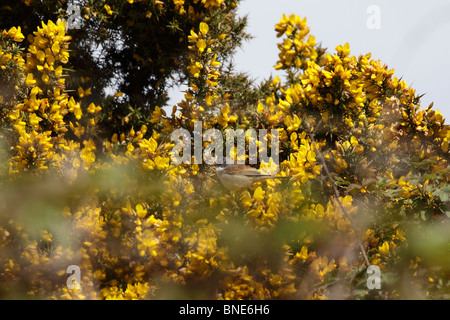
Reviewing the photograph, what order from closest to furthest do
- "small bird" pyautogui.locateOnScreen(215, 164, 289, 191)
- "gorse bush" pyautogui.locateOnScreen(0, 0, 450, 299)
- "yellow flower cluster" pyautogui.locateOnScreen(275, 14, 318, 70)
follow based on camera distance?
"gorse bush" pyautogui.locateOnScreen(0, 0, 450, 299) → "small bird" pyautogui.locateOnScreen(215, 164, 289, 191) → "yellow flower cluster" pyautogui.locateOnScreen(275, 14, 318, 70)

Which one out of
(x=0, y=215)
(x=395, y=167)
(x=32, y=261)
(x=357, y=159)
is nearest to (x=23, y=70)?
(x=0, y=215)

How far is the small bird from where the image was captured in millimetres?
1930

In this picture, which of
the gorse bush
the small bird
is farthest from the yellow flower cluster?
the small bird

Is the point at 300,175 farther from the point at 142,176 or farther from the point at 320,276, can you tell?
the point at 142,176

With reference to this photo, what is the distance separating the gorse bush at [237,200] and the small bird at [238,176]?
0.16ft

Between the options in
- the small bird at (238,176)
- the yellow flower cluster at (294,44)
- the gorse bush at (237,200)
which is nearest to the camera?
the gorse bush at (237,200)

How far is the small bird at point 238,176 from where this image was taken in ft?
6.33

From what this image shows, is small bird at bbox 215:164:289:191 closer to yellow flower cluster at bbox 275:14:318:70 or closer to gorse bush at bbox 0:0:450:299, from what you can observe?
gorse bush at bbox 0:0:450:299

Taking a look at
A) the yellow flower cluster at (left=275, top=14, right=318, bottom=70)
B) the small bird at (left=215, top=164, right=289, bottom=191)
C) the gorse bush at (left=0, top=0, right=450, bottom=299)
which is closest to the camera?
the gorse bush at (left=0, top=0, right=450, bottom=299)

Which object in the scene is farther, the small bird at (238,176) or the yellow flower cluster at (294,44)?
the yellow flower cluster at (294,44)

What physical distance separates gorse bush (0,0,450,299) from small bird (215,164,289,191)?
5 centimetres

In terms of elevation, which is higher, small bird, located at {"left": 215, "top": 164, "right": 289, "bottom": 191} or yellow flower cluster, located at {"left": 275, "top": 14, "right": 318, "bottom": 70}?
yellow flower cluster, located at {"left": 275, "top": 14, "right": 318, "bottom": 70}

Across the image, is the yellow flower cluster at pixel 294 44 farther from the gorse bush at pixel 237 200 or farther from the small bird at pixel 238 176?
the small bird at pixel 238 176

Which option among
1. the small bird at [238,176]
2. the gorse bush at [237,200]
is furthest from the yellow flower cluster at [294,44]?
the small bird at [238,176]
